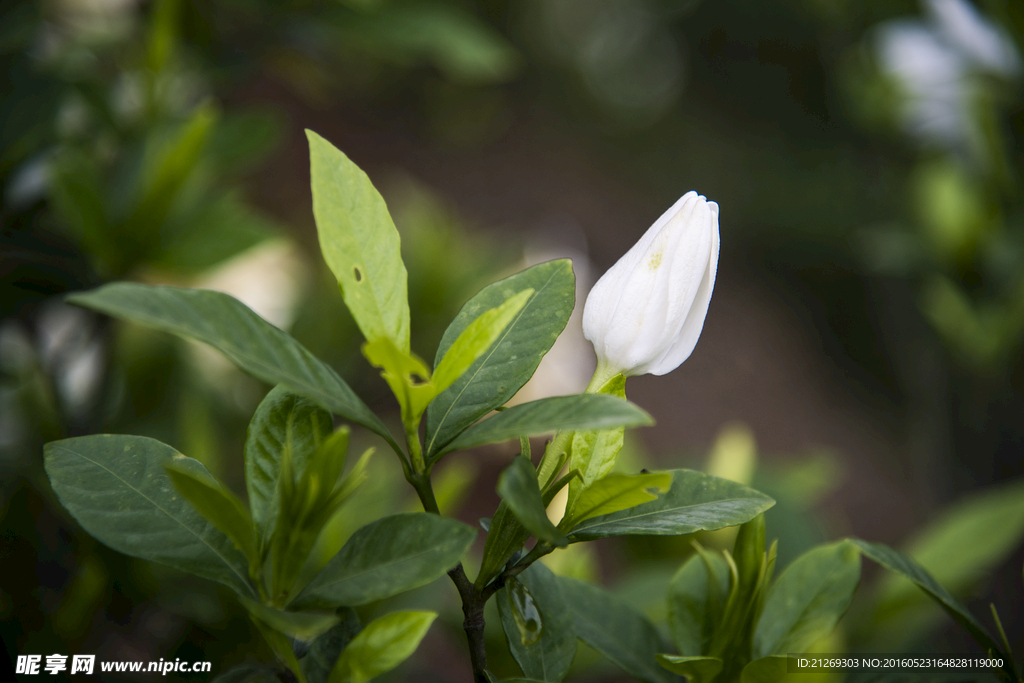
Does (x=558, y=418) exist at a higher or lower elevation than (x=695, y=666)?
higher

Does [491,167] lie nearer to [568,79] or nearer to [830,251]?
[568,79]

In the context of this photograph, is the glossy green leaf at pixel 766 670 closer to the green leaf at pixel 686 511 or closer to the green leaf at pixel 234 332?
the green leaf at pixel 686 511

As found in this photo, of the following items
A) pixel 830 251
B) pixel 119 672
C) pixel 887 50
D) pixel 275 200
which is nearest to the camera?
pixel 119 672

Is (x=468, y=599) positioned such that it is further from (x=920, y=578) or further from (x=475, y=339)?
(x=920, y=578)

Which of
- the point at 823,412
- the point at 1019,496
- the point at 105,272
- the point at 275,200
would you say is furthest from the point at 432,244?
the point at 823,412

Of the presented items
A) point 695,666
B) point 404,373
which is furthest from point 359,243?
point 695,666

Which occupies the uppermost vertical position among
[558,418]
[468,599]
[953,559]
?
[558,418]

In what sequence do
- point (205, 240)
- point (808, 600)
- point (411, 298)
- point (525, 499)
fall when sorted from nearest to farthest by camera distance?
point (525, 499), point (808, 600), point (205, 240), point (411, 298)
